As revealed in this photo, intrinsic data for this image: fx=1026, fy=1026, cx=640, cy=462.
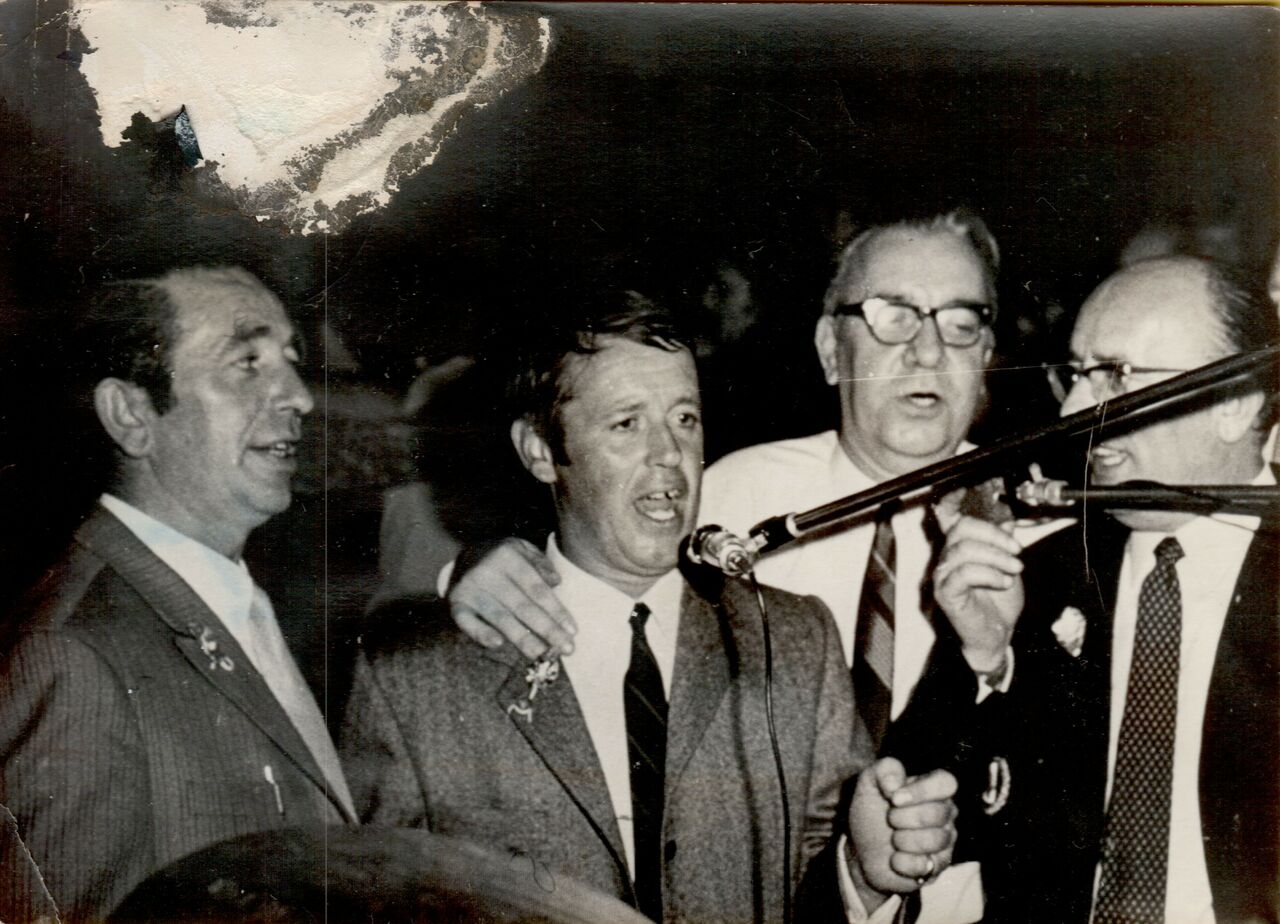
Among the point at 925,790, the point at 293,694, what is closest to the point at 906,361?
the point at 925,790

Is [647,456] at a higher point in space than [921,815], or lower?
higher

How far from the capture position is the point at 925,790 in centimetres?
204

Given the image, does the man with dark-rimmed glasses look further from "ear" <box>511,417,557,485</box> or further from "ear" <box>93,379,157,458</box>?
"ear" <box>93,379,157,458</box>

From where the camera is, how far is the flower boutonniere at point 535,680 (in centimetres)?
200

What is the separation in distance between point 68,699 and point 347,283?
95cm

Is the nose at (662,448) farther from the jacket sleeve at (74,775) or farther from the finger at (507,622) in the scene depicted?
the jacket sleeve at (74,775)

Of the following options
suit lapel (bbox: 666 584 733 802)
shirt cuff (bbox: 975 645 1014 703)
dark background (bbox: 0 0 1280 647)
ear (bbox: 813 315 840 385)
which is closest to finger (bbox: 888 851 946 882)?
shirt cuff (bbox: 975 645 1014 703)

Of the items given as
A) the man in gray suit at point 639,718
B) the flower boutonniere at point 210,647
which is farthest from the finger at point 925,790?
the flower boutonniere at point 210,647

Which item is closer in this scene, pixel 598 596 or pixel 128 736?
pixel 128 736

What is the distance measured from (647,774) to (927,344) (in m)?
1.02

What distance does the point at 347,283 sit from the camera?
79.7 inches

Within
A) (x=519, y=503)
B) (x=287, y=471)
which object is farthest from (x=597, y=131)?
(x=287, y=471)

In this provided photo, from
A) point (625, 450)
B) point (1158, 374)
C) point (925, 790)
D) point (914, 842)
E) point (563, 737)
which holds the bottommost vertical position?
point (914, 842)

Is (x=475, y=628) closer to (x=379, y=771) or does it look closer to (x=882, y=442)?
(x=379, y=771)
